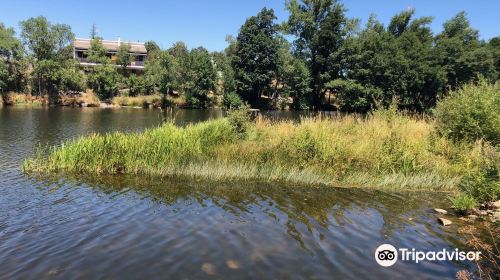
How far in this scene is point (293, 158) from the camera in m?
13.6

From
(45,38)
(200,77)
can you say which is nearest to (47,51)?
(45,38)

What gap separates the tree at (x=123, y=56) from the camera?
2618 inches

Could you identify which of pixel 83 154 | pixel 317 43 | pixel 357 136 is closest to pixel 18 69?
pixel 317 43

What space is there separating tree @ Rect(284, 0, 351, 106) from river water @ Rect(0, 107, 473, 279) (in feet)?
185

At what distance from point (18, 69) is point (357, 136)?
61.3 metres

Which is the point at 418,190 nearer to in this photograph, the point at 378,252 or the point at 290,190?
the point at 290,190

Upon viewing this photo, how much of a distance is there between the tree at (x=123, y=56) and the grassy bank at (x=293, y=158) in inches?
2202

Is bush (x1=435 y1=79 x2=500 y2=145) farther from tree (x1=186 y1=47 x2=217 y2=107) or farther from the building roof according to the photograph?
the building roof

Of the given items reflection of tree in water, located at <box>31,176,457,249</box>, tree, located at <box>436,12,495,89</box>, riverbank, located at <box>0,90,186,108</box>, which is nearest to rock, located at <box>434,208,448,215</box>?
reflection of tree in water, located at <box>31,176,457,249</box>

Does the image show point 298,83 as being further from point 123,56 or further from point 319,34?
point 123,56

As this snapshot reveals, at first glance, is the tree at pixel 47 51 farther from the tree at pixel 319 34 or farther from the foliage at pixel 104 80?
the tree at pixel 319 34

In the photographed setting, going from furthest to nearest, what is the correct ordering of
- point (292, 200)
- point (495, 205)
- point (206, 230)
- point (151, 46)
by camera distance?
point (151, 46), point (292, 200), point (495, 205), point (206, 230)

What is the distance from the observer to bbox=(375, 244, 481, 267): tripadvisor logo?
21.8ft

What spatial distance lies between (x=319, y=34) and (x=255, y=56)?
11.7 m
